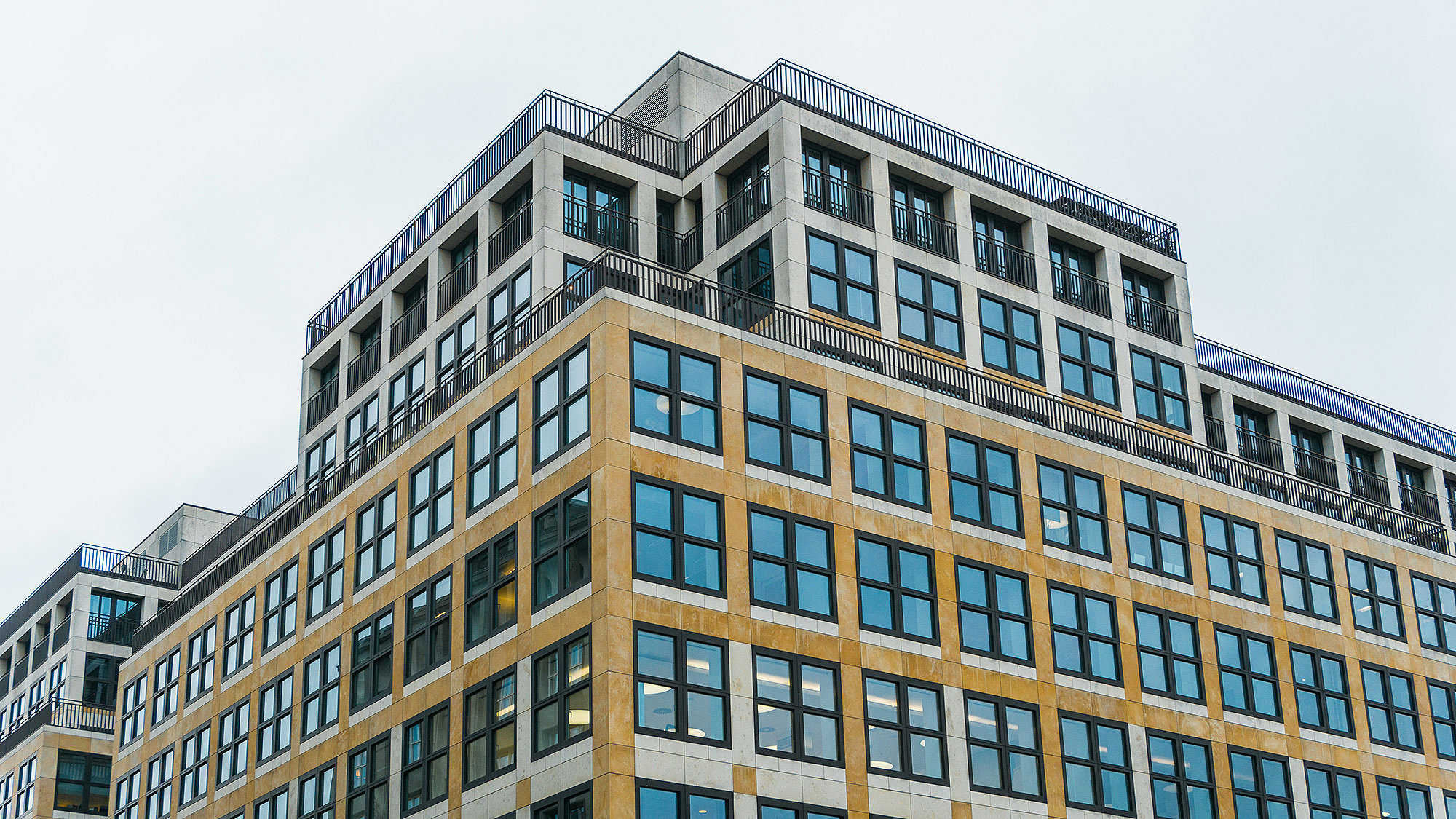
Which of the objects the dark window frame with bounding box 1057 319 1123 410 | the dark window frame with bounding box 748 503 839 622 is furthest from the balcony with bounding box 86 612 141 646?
the dark window frame with bounding box 748 503 839 622

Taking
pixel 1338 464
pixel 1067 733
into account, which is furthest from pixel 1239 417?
pixel 1067 733

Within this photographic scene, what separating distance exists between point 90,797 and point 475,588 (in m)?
35.8

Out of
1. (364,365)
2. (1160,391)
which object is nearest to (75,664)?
(364,365)

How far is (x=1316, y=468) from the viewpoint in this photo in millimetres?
68750

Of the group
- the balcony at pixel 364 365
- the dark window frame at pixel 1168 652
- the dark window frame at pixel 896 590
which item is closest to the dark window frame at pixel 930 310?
the dark window frame at pixel 896 590

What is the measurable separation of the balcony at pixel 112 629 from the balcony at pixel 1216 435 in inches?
1841

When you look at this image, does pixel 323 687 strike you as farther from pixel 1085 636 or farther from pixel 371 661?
pixel 1085 636

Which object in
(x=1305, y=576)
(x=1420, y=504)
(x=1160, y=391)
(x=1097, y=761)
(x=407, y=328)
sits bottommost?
(x=1097, y=761)

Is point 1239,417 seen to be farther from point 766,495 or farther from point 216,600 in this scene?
point 216,600

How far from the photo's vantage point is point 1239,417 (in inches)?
2650

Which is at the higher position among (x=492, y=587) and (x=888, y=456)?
(x=888, y=456)

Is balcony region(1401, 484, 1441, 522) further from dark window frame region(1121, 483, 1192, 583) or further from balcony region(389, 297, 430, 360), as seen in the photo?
balcony region(389, 297, 430, 360)

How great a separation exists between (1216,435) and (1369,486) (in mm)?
10326

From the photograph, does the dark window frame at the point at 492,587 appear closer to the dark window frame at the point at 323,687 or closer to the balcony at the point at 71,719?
the dark window frame at the point at 323,687
